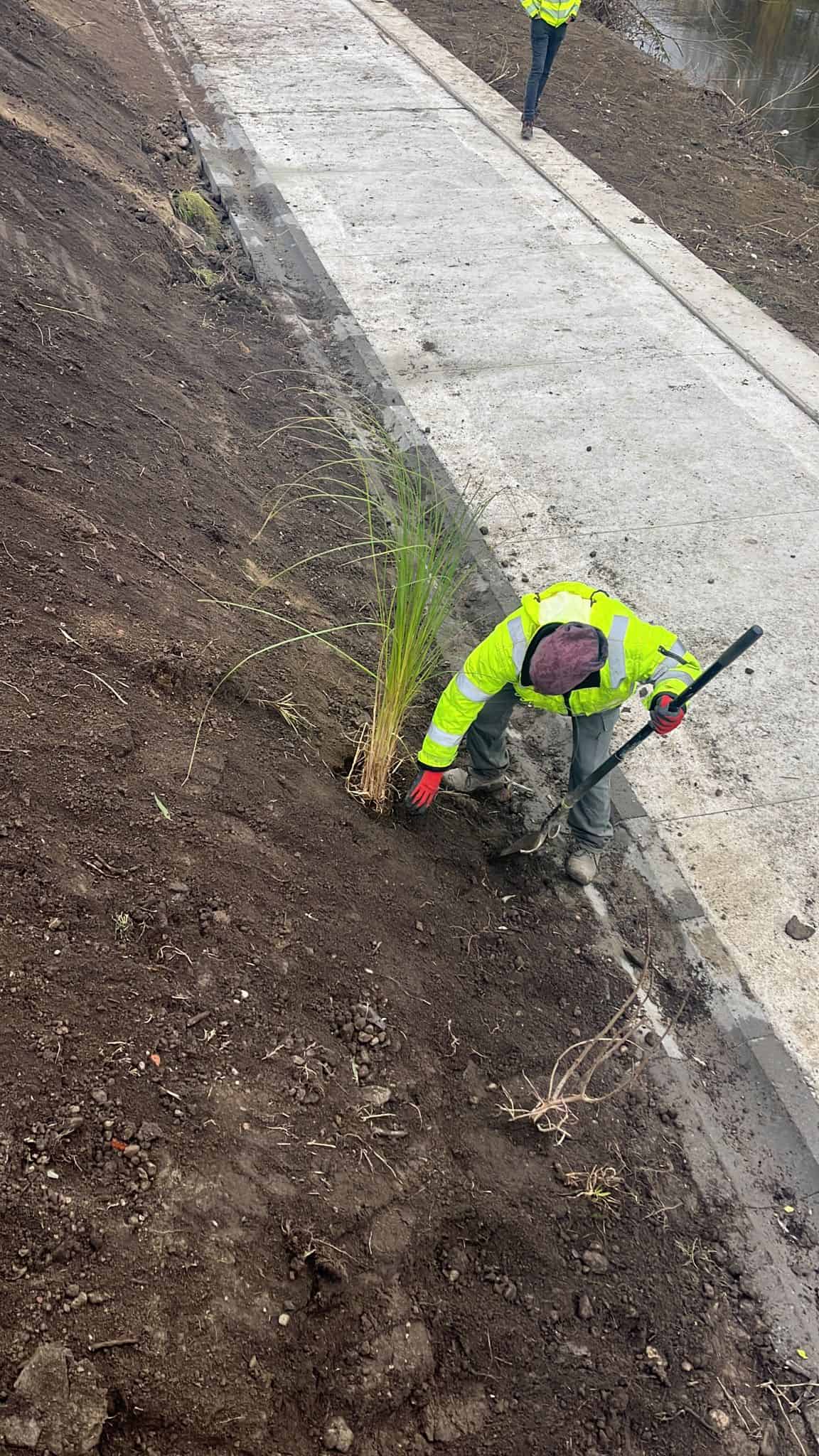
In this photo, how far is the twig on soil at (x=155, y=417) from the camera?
450 cm

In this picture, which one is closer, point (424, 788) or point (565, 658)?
point (565, 658)

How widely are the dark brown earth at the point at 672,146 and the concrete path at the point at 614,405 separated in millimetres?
425

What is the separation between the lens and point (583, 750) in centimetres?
353

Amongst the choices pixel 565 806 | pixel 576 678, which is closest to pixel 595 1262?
pixel 565 806

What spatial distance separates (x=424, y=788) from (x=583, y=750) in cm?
67

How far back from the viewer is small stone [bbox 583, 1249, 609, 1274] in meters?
2.43

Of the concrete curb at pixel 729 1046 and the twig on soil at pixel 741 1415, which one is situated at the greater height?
the concrete curb at pixel 729 1046

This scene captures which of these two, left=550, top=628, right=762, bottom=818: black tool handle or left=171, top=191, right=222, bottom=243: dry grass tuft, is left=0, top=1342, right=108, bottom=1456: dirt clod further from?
left=171, top=191, right=222, bottom=243: dry grass tuft

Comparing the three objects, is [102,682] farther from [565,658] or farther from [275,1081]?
[565,658]

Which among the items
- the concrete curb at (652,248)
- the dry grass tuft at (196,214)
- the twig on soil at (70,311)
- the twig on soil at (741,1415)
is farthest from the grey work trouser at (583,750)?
the dry grass tuft at (196,214)

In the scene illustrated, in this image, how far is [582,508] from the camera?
5102 millimetres

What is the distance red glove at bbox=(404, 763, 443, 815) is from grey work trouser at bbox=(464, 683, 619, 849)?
15.0 inches

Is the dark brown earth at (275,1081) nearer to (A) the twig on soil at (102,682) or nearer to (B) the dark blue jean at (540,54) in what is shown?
(A) the twig on soil at (102,682)

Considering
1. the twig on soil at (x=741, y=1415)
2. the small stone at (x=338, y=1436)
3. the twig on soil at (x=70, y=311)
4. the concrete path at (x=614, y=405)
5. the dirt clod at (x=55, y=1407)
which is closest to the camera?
the dirt clod at (x=55, y=1407)
